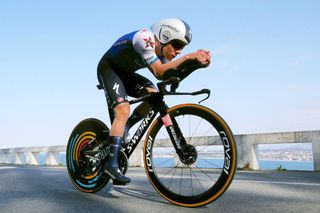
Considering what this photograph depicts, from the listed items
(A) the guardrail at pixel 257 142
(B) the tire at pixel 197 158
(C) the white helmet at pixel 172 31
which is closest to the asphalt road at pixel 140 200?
(B) the tire at pixel 197 158

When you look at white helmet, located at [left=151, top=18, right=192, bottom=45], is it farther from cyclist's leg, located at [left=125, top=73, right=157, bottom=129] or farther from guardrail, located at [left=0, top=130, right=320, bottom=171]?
guardrail, located at [left=0, top=130, right=320, bottom=171]

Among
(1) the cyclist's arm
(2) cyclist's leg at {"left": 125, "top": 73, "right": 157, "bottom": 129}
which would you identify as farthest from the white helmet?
(2) cyclist's leg at {"left": 125, "top": 73, "right": 157, "bottom": 129}

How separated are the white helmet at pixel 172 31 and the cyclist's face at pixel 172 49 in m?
0.05

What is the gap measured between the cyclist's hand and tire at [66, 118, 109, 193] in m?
1.78

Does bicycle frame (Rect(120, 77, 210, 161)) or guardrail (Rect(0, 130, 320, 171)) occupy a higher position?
bicycle frame (Rect(120, 77, 210, 161))

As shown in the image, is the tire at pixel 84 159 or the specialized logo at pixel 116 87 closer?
the specialized logo at pixel 116 87

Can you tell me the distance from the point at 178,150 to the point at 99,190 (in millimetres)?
1325

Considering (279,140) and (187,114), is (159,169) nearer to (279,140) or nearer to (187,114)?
(187,114)

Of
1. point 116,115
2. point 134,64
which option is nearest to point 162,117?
point 116,115

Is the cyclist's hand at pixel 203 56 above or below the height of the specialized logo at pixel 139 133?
above

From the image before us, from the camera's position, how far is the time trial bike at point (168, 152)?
136 inches

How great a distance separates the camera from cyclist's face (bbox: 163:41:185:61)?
12.9 ft

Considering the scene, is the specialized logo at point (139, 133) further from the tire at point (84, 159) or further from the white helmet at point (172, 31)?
the white helmet at point (172, 31)

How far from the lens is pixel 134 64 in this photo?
434 cm
